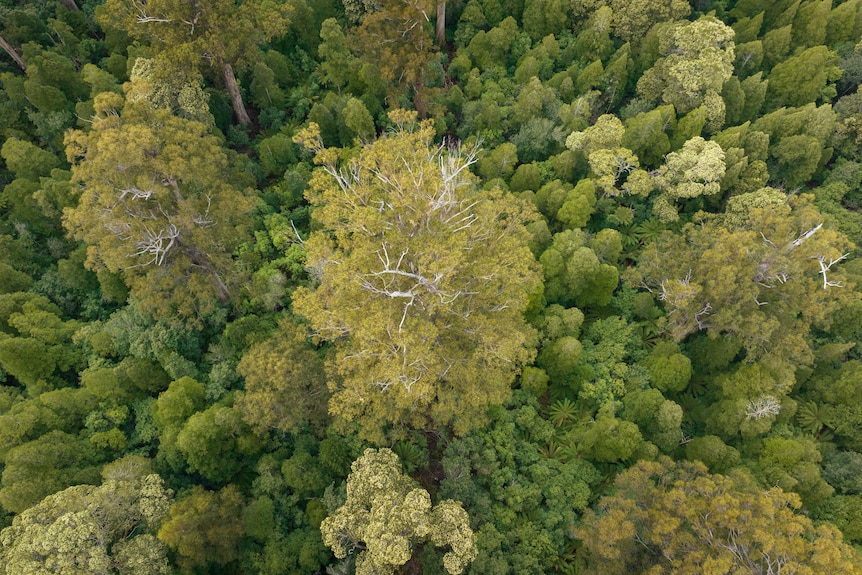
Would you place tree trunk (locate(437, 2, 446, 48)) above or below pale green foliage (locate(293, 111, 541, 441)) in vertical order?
above

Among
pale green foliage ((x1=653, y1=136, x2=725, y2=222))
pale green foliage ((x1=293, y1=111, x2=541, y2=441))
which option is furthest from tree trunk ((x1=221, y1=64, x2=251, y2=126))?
pale green foliage ((x1=653, y1=136, x2=725, y2=222))

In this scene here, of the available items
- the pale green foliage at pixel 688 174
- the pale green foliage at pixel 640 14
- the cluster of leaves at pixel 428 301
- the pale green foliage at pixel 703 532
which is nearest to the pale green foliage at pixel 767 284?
the cluster of leaves at pixel 428 301

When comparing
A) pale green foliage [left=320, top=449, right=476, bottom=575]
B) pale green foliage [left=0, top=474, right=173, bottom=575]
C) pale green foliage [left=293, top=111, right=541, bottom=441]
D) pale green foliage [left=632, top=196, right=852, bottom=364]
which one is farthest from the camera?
pale green foliage [left=632, top=196, right=852, bottom=364]

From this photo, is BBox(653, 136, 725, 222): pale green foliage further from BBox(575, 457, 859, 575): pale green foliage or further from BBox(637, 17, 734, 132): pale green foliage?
BBox(575, 457, 859, 575): pale green foliage

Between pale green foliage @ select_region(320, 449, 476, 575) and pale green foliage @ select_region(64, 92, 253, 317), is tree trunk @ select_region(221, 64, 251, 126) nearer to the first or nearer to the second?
pale green foliage @ select_region(64, 92, 253, 317)

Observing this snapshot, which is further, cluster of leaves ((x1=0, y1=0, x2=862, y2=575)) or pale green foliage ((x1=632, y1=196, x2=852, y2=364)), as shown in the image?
pale green foliage ((x1=632, y1=196, x2=852, y2=364))

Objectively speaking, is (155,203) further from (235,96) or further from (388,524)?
(388,524)

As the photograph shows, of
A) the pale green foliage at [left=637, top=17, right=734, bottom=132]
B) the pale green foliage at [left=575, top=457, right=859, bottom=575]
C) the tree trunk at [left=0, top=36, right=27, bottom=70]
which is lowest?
the pale green foliage at [left=575, top=457, right=859, bottom=575]

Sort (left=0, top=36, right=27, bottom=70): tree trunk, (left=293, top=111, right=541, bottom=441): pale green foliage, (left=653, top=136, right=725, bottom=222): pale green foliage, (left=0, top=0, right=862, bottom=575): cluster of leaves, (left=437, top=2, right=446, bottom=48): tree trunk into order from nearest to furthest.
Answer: (left=293, top=111, right=541, bottom=441): pale green foliage, (left=0, top=0, right=862, bottom=575): cluster of leaves, (left=653, top=136, right=725, bottom=222): pale green foliage, (left=0, top=36, right=27, bottom=70): tree trunk, (left=437, top=2, right=446, bottom=48): tree trunk
